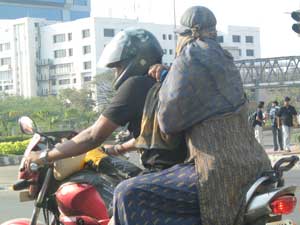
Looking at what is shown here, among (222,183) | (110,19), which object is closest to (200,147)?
(222,183)

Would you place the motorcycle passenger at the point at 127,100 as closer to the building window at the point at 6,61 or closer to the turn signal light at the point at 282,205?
the turn signal light at the point at 282,205

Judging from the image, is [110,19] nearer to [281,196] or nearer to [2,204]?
[2,204]

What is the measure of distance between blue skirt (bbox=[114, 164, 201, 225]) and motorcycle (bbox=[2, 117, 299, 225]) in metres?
0.30

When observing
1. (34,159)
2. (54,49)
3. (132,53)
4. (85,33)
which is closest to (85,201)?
(34,159)

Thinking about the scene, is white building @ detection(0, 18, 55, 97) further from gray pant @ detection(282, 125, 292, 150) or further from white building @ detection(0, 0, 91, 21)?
gray pant @ detection(282, 125, 292, 150)

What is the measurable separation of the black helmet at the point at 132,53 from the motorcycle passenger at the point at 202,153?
19.5 inches

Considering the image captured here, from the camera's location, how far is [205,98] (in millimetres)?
3121

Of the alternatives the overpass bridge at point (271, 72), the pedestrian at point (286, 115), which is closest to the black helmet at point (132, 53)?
the pedestrian at point (286, 115)

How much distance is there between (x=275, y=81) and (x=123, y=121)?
62100 millimetres

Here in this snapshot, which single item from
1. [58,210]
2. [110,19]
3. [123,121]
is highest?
[110,19]

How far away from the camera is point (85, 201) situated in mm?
3719

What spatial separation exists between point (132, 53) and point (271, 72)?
6212 cm

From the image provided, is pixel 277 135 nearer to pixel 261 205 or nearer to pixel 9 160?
pixel 9 160

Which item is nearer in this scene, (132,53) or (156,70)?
(156,70)
